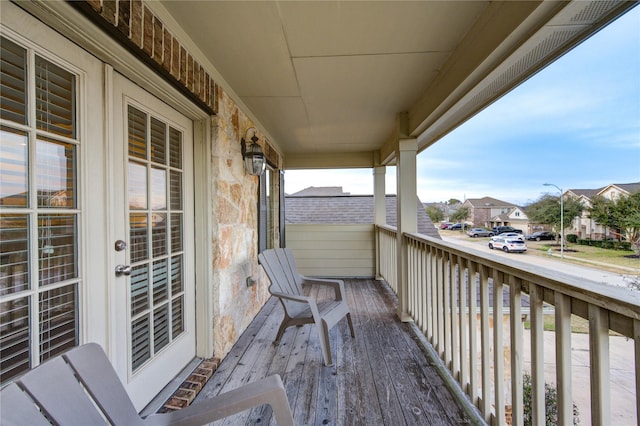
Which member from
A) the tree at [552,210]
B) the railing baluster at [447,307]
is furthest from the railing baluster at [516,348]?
the railing baluster at [447,307]

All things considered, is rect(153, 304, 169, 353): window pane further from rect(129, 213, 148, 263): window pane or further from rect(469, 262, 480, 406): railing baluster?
rect(469, 262, 480, 406): railing baluster

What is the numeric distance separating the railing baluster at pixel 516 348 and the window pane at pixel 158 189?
2.01 meters

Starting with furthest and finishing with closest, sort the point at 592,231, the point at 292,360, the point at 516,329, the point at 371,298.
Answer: the point at 371,298 → the point at 292,360 → the point at 516,329 → the point at 592,231

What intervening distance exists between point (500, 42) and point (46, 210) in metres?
2.17

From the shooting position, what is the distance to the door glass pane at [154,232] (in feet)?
4.97

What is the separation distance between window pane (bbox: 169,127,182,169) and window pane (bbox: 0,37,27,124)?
87 cm

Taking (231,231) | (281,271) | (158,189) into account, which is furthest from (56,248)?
(281,271)

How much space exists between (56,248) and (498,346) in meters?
2.08

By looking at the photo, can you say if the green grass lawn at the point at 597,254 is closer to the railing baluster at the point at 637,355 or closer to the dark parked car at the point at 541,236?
the dark parked car at the point at 541,236

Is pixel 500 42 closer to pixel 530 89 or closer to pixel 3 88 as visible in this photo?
pixel 530 89

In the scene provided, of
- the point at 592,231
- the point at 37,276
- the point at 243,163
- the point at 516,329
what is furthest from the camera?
the point at 243,163

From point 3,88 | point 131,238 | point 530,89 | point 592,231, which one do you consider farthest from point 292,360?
point 530,89

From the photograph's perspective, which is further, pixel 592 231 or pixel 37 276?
pixel 37 276

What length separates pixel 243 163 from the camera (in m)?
2.79
